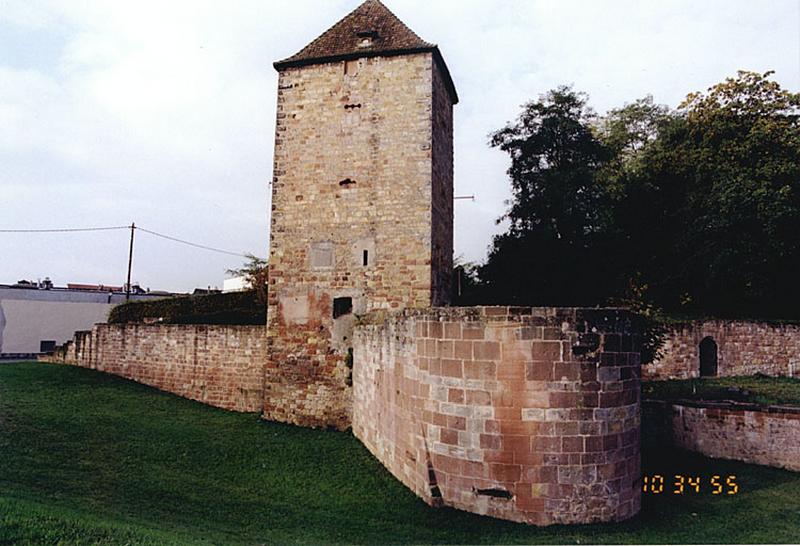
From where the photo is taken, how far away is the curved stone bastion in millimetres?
7004

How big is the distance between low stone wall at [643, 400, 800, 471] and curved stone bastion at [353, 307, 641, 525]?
15.4 ft

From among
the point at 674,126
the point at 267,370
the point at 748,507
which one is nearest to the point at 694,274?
the point at 674,126

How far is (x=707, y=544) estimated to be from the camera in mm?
6438

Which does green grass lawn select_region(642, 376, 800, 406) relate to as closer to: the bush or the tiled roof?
the tiled roof

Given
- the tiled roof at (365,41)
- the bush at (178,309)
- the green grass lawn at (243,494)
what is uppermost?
the tiled roof at (365,41)

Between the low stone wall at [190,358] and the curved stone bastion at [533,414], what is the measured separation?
26.7ft

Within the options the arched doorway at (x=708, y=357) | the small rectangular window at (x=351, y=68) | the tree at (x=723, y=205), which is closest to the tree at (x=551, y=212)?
the tree at (x=723, y=205)

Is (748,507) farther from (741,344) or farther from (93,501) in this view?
(741,344)

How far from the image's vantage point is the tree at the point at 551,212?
78.0ft

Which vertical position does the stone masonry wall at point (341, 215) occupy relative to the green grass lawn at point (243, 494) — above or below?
above

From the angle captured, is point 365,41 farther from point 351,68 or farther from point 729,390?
point 729,390

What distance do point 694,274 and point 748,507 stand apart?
16.2 m

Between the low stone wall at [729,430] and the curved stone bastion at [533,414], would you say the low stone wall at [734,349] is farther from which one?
the curved stone bastion at [533,414]
